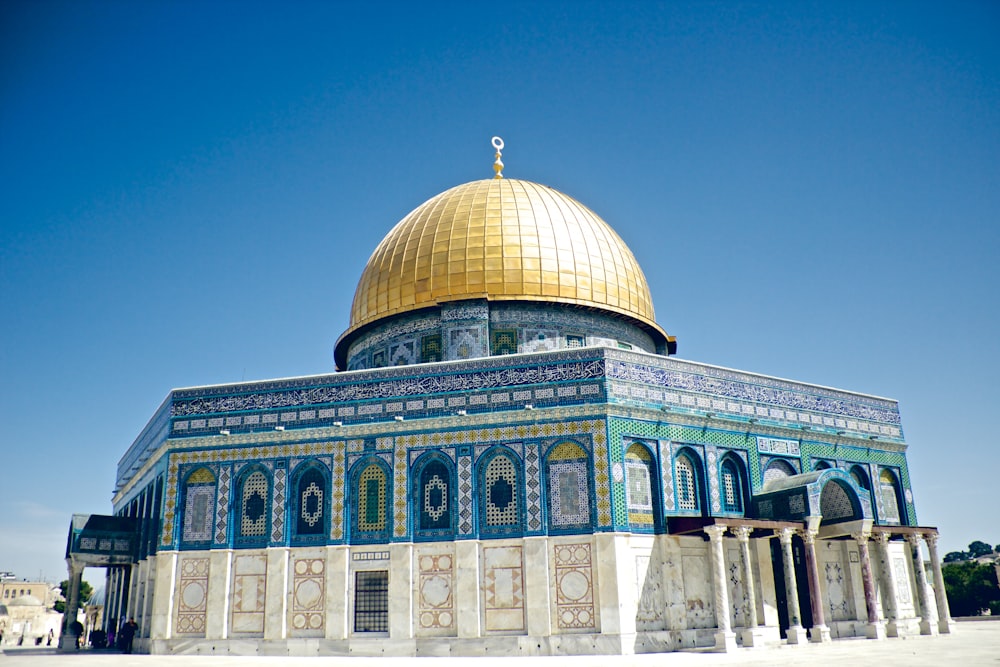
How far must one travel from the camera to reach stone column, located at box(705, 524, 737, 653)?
18.0 m

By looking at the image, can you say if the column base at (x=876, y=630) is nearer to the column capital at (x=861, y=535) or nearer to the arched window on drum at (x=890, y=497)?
the column capital at (x=861, y=535)

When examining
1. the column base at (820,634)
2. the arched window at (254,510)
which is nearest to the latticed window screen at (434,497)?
the arched window at (254,510)

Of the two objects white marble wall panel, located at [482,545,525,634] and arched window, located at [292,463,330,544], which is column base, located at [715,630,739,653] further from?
arched window, located at [292,463,330,544]

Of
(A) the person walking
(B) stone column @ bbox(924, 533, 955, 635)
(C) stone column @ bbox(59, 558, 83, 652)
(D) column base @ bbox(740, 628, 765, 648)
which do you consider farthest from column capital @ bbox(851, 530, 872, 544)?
(C) stone column @ bbox(59, 558, 83, 652)

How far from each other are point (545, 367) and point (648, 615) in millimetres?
5735

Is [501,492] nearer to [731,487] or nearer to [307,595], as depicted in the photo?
[307,595]

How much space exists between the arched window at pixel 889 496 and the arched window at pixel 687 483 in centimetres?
704

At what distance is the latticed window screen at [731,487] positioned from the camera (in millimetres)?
21000

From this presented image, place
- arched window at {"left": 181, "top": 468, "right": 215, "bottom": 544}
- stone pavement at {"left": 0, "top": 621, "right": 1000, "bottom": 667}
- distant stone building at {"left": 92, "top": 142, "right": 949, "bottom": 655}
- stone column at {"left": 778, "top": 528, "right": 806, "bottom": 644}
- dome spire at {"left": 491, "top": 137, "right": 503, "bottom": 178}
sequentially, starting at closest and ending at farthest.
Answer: stone pavement at {"left": 0, "top": 621, "right": 1000, "bottom": 667}
distant stone building at {"left": 92, "top": 142, "right": 949, "bottom": 655}
stone column at {"left": 778, "top": 528, "right": 806, "bottom": 644}
arched window at {"left": 181, "top": 468, "right": 215, "bottom": 544}
dome spire at {"left": 491, "top": 137, "right": 503, "bottom": 178}

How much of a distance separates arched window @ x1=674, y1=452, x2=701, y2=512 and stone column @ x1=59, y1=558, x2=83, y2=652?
51.5 feet

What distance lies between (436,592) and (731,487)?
7499 millimetres

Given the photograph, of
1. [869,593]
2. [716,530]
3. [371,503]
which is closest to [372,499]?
[371,503]

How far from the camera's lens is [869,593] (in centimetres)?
2070

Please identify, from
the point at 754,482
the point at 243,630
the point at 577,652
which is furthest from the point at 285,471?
the point at 754,482
